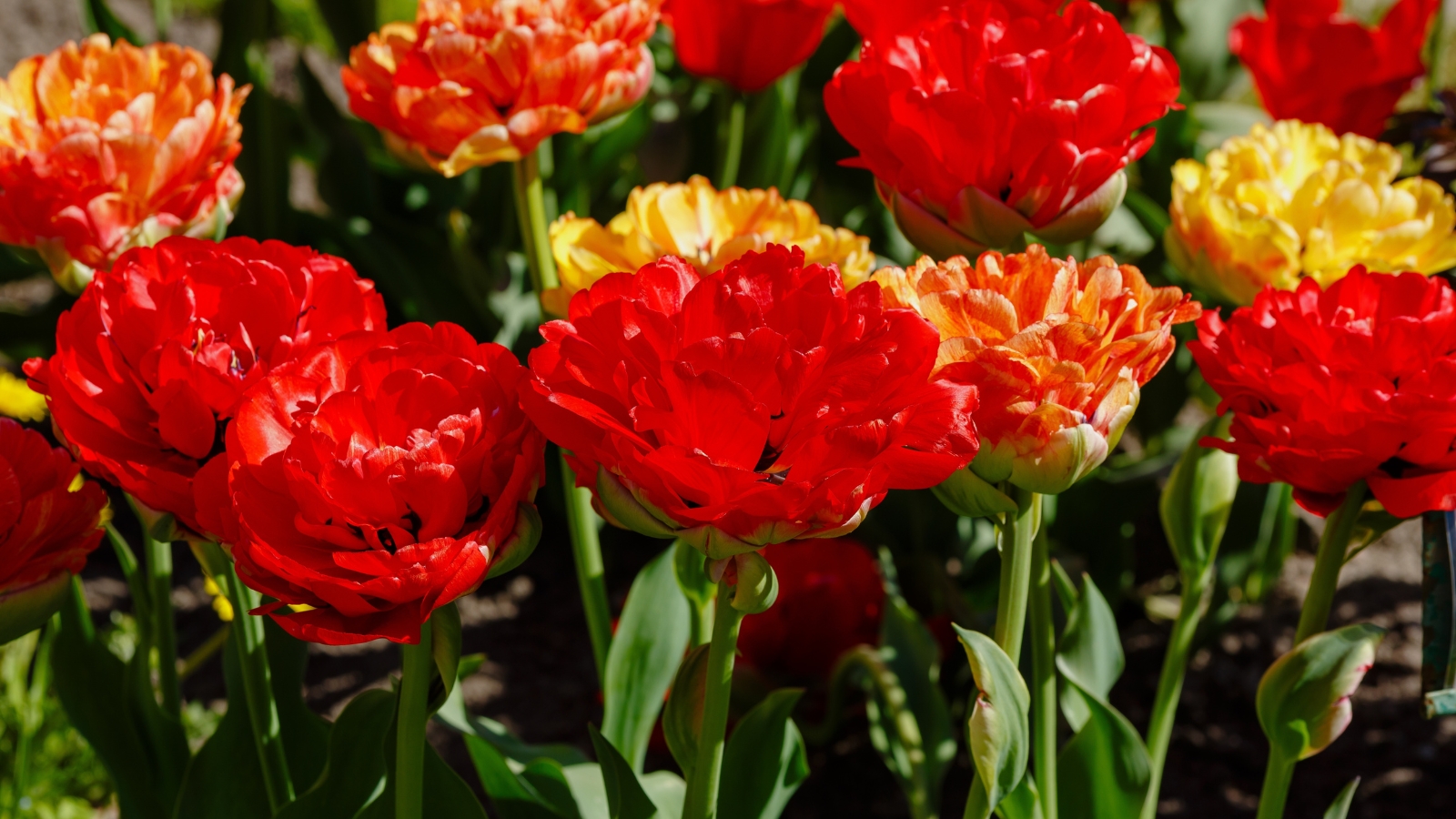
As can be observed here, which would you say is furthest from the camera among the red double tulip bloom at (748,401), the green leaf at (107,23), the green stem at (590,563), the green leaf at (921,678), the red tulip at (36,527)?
the green leaf at (107,23)

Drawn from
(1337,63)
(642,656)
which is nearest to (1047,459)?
(642,656)

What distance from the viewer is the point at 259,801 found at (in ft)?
2.46

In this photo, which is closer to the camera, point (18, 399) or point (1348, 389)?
point (1348, 389)

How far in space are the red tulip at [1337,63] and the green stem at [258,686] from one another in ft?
3.52

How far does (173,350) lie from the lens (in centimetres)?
48

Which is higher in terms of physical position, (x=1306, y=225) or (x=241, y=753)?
(x=1306, y=225)

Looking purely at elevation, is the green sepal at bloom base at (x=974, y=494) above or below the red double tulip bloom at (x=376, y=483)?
below

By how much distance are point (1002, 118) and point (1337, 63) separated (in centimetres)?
79

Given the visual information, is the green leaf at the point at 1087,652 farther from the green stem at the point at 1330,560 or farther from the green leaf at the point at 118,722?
the green leaf at the point at 118,722

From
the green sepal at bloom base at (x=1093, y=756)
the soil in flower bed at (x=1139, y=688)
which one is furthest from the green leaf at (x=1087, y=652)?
the soil in flower bed at (x=1139, y=688)

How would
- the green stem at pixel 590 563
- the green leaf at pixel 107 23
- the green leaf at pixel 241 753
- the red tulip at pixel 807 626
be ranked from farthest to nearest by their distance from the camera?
1. the green leaf at pixel 107 23
2. the red tulip at pixel 807 626
3. the green stem at pixel 590 563
4. the green leaf at pixel 241 753

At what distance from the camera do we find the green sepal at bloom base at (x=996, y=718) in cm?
53

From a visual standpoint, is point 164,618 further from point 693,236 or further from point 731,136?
point 731,136

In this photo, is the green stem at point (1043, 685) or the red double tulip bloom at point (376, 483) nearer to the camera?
A: the red double tulip bloom at point (376, 483)
